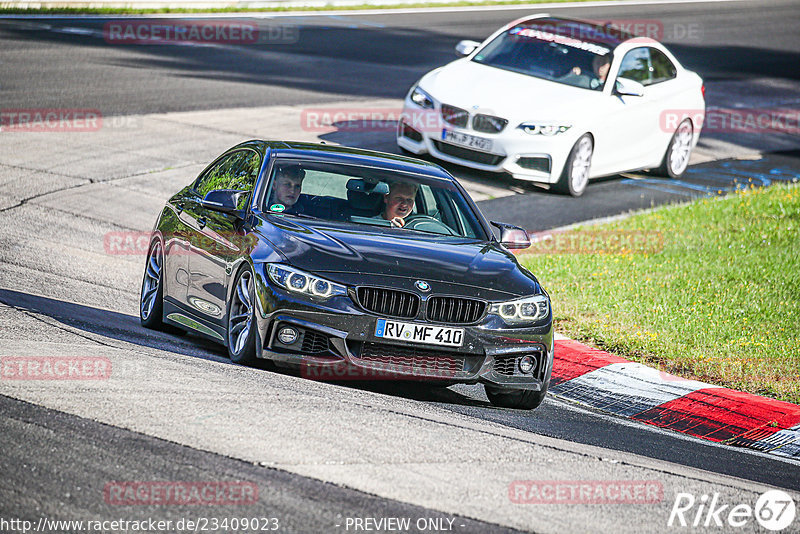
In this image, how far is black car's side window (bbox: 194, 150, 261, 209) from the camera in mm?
8852

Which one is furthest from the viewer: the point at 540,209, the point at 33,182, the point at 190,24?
the point at 190,24

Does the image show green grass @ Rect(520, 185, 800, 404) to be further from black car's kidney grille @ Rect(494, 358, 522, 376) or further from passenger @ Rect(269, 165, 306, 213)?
passenger @ Rect(269, 165, 306, 213)

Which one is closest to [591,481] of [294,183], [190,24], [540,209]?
[294,183]

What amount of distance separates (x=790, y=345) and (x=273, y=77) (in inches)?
552

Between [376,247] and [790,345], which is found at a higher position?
[376,247]

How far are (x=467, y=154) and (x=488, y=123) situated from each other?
492 mm

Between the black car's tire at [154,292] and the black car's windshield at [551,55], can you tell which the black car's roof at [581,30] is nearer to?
the black car's windshield at [551,55]

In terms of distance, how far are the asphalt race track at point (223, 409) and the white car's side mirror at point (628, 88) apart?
1.38 m

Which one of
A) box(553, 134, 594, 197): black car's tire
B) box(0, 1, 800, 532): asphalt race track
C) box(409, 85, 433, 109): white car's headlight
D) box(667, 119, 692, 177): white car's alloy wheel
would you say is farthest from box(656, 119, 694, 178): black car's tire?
box(409, 85, 433, 109): white car's headlight

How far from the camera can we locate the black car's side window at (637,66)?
16906mm

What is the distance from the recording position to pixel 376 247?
7.77 metres

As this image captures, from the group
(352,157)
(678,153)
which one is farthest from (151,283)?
(678,153)

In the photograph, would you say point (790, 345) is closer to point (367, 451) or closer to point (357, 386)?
point (357, 386)

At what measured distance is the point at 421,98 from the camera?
1605 centimetres
